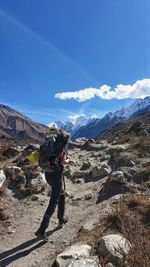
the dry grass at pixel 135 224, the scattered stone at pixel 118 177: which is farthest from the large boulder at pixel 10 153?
the dry grass at pixel 135 224

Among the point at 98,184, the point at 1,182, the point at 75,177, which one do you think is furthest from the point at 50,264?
the point at 75,177

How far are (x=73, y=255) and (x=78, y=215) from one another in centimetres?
439

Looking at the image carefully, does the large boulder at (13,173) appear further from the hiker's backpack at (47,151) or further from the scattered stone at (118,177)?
the hiker's backpack at (47,151)

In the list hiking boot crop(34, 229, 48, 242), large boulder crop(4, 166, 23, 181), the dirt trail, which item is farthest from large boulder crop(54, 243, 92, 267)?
large boulder crop(4, 166, 23, 181)

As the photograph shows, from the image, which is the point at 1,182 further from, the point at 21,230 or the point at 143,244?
the point at 143,244

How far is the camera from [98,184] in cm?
1523

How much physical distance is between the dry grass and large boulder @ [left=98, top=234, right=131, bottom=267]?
15 centimetres

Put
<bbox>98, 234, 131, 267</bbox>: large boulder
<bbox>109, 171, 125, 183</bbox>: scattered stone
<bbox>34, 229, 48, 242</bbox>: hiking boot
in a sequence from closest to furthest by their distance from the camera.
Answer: <bbox>98, 234, 131, 267</bbox>: large boulder
<bbox>34, 229, 48, 242</bbox>: hiking boot
<bbox>109, 171, 125, 183</bbox>: scattered stone

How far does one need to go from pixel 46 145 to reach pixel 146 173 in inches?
220

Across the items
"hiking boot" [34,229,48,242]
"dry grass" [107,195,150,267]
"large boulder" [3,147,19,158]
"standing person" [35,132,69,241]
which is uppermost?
"large boulder" [3,147,19,158]

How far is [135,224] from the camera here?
27.9ft

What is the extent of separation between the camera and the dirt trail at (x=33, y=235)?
826 centimetres

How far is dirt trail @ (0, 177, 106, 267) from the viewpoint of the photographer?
325 inches

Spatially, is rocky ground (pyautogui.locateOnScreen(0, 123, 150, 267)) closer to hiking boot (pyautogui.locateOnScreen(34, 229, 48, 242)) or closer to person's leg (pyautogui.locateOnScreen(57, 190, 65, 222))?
hiking boot (pyautogui.locateOnScreen(34, 229, 48, 242))
